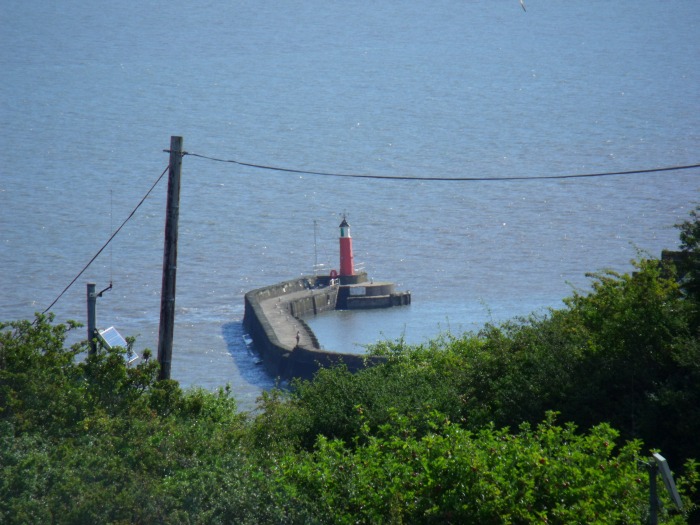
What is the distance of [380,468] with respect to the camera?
743cm

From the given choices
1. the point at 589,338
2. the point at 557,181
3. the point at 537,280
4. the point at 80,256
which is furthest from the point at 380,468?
the point at 557,181

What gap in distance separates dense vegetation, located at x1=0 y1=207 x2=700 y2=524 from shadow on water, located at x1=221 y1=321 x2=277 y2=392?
1975cm

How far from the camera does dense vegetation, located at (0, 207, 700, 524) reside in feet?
23.0

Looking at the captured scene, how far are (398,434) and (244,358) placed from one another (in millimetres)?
28925

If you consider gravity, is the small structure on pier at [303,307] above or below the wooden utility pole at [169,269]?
below

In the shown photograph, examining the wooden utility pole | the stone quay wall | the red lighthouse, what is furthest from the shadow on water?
the wooden utility pole

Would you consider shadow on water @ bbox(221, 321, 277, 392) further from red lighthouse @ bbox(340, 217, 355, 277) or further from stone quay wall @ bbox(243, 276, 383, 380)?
red lighthouse @ bbox(340, 217, 355, 277)

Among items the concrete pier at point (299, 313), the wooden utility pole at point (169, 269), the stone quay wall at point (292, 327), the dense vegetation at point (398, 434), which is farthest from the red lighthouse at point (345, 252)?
the wooden utility pole at point (169, 269)

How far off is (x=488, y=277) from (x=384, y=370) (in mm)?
44519

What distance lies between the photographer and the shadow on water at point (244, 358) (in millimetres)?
33125

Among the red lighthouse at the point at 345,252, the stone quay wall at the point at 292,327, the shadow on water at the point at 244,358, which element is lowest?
the shadow on water at the point at 244,358

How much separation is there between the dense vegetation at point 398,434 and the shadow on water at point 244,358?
64.8 feet

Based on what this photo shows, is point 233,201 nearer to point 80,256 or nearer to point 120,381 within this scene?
point 80,256

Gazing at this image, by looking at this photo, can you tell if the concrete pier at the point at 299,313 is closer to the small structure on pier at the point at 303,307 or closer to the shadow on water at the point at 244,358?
the small structure on pier at the point at 303,307
